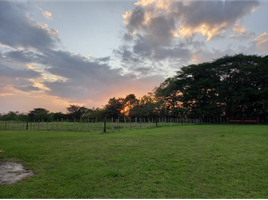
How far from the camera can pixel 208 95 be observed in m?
47.8

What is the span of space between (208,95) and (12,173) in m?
49.2

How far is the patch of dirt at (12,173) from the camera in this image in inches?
194

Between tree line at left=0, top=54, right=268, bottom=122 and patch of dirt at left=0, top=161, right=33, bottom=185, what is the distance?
4259 cm

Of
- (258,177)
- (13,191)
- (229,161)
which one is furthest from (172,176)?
(13,191)

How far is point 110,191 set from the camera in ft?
13.5

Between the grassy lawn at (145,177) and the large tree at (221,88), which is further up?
the large tree at (221,88)

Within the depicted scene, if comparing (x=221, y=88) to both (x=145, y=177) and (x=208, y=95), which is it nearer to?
(x=208, y=95)

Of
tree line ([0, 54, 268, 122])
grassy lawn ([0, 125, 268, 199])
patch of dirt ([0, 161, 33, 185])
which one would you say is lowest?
patch of dirt ([0, 161, 33, 185])

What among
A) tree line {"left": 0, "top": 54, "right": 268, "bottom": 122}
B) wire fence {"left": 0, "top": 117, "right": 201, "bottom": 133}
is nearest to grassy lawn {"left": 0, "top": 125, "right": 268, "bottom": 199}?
wire fence {"left": 0, "top": 117, "right": 201, "bottom": 133}

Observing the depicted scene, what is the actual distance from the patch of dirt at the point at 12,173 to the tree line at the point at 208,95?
42589 mm

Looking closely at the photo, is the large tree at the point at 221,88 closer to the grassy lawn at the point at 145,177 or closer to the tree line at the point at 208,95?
the tree line at the point at 208,95

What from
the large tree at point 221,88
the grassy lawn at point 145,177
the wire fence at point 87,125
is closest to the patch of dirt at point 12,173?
the grassy lawn at point 145,177

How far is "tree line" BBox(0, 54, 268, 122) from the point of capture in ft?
135

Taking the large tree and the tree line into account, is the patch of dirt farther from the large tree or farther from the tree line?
the large tree
